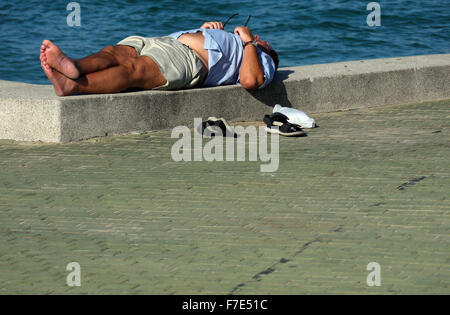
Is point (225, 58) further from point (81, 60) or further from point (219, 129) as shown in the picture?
point (81, 60)

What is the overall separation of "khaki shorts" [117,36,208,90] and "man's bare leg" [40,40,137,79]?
0.15m

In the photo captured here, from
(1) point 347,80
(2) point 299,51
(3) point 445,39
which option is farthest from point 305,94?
(3) point 445,39

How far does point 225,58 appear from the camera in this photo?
23.3ft

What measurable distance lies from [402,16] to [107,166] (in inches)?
601

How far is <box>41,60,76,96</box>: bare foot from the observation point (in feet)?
20.3

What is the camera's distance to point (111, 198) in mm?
4945

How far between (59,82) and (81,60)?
253 millimetres

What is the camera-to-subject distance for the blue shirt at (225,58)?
23.0 feet

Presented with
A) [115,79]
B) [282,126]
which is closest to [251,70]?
[282,126]
